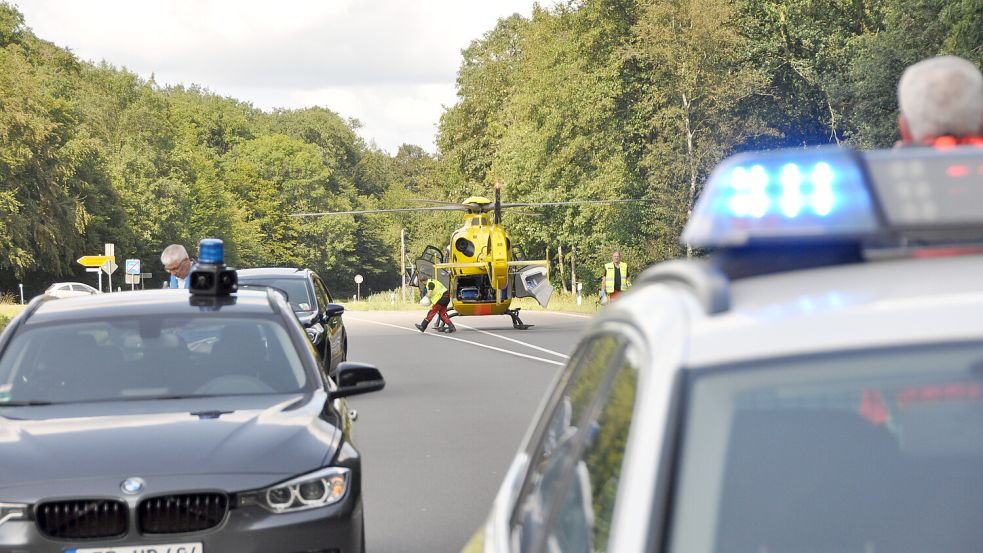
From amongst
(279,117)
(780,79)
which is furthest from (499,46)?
(279,117)

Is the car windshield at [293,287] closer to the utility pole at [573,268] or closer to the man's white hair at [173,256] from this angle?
the man's white hair at [173,256]

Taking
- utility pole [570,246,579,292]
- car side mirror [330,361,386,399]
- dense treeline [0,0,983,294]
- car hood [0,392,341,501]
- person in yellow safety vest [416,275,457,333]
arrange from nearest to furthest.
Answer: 1. car hood [0,392,341,501]
2. car side mirror [330,361,386,399]
3. person in yellow safety vest [416,275,457,333]
4. dense treeline [0,0,983,294]
5. utility pole [570,246,579,292]

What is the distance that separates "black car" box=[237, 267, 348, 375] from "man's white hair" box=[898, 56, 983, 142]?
12.3m

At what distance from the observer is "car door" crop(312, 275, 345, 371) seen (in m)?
17.1

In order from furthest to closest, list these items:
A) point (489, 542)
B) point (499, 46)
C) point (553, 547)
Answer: point (499, 46) → point (489, 542) → point (553, 547)

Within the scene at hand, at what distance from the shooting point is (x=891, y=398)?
2.07 metres

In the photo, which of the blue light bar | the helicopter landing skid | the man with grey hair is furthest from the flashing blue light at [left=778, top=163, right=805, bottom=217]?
the helicopter landing skid

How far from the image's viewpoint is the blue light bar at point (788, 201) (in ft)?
7.00

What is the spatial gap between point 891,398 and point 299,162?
445 ft

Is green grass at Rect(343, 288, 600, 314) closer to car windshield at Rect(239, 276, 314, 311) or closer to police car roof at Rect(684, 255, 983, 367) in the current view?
car windshield at Rect(239, 276, 314, 311)

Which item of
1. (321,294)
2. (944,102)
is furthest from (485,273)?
(944,102)

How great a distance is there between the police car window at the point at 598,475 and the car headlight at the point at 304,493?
129 inches

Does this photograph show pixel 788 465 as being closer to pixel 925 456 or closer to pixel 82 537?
pixel 925 456

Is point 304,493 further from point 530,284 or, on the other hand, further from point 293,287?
point 530,284
